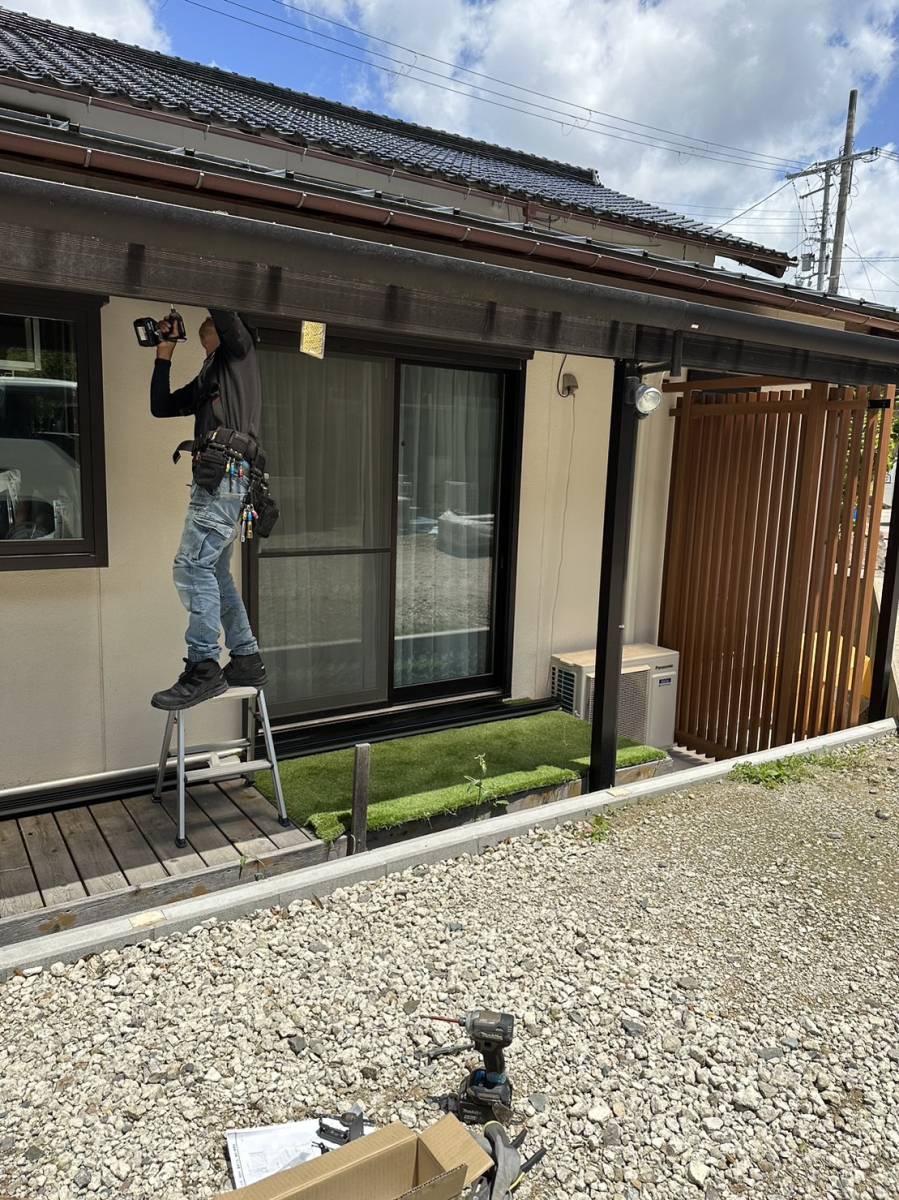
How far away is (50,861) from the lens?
3053mm

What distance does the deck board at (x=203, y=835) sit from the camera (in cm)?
313

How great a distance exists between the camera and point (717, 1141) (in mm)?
2064

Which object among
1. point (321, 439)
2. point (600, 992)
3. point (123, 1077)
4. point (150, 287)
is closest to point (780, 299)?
point (321, 439)

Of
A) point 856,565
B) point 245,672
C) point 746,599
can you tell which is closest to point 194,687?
point 245,672

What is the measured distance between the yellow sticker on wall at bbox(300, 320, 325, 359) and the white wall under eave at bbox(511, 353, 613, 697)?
7.20 feet

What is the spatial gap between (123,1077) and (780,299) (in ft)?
14.2

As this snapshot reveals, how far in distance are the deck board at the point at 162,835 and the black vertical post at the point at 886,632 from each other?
164 inches

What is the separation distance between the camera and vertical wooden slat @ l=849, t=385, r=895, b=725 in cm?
501

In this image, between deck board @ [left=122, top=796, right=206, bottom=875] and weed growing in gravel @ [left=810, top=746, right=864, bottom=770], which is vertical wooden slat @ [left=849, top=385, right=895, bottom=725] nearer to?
weed growing in gravel @ [left=810, top=746, right=864, bottom=770]

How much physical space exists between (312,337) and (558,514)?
8.50ft

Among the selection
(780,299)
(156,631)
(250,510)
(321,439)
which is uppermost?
(780,299)

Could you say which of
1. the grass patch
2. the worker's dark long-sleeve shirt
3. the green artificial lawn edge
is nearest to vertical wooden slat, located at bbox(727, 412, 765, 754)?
the grass patch

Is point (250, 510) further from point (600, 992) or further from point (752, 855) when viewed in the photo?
point (752, 855)

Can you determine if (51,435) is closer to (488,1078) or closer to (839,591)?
(488,1078)
